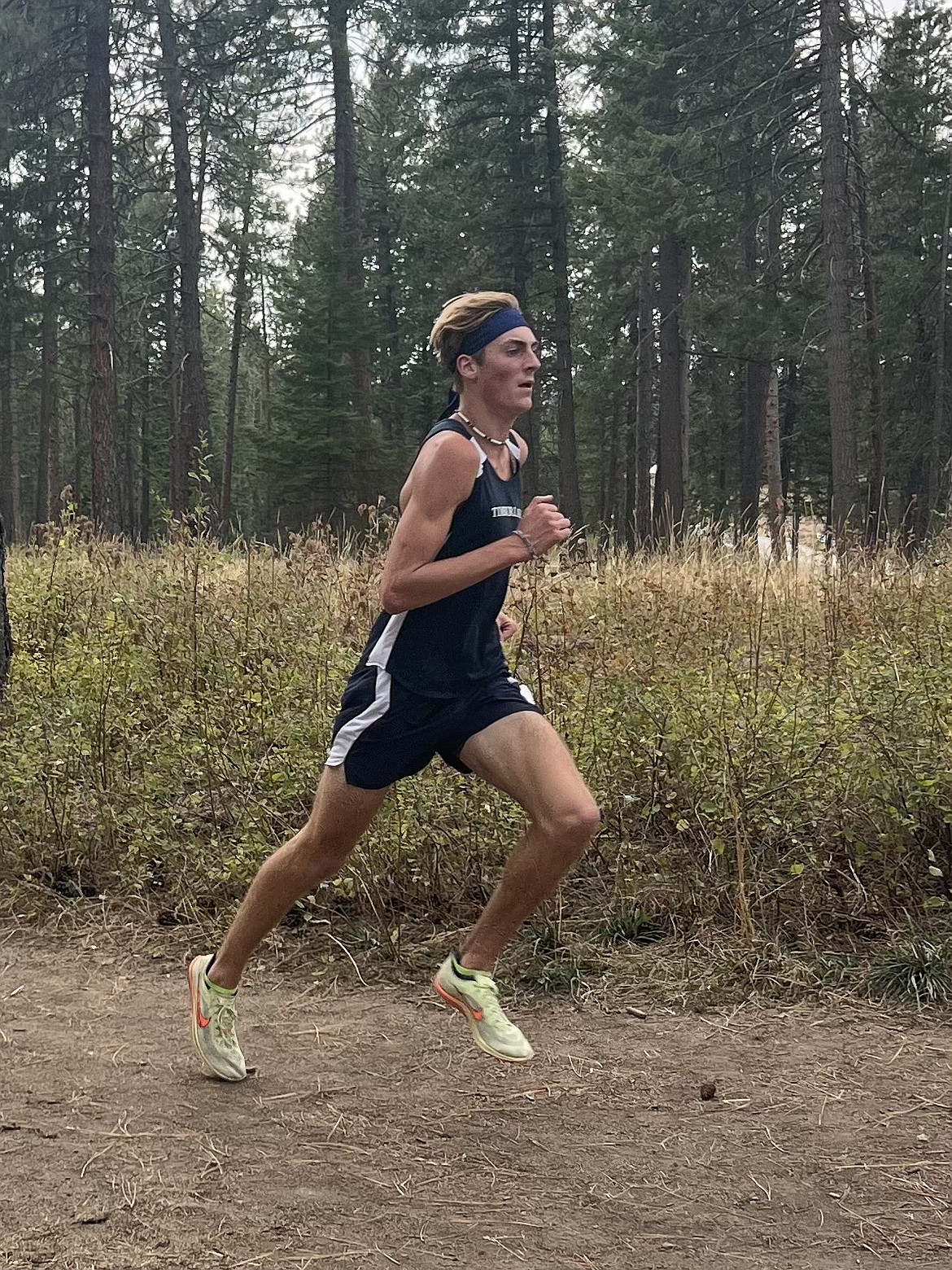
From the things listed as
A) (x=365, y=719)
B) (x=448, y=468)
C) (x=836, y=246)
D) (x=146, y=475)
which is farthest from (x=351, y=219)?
(x=365, y=719)

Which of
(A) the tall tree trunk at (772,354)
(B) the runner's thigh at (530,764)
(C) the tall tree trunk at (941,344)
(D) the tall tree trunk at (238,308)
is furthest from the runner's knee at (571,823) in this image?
(C) the tall tree trunk at (941,344)

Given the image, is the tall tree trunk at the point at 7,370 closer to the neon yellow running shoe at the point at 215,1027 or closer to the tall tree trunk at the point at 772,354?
the tall tree trunk at the point at 772,354

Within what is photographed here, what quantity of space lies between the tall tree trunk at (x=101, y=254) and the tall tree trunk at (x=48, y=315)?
154 cm

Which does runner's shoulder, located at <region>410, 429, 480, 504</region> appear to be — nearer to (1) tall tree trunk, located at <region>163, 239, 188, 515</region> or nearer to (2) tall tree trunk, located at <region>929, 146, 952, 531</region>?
(1) tall tree trunk, located at <region>163, 239, 188, 515</region>

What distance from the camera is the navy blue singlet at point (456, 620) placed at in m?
3.24

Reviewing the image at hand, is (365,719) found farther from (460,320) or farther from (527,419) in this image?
(527,419)

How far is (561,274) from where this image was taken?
2659cm

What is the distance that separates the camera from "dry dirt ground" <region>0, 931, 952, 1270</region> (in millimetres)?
2760

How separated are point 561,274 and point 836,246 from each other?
10046mm

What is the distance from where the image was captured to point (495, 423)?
3.31 meters

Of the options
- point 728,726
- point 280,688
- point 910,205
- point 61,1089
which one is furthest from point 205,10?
point 61,1089

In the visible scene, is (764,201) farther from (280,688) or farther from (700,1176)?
(700,1176)

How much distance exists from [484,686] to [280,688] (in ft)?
11.3

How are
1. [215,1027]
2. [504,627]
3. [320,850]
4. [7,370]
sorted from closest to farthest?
[320,850] < [504,627] < [215,1027] < [7,370]
